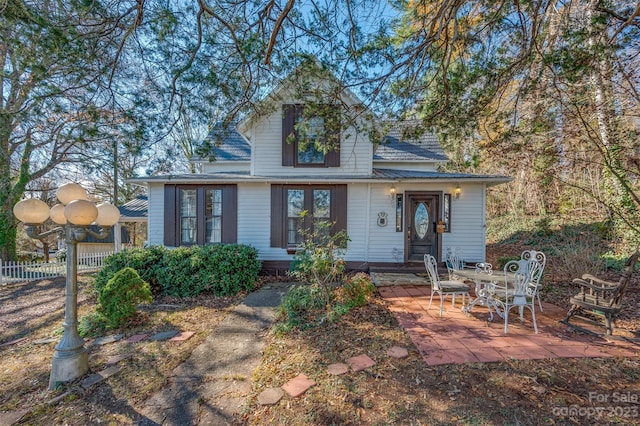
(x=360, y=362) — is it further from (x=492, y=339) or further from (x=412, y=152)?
(x=412, y=152)

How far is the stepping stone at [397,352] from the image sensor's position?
3341mm

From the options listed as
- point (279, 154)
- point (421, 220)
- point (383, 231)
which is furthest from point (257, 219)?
point (421, 220)

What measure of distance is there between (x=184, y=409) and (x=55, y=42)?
510 cm

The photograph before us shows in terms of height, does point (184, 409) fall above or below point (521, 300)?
below

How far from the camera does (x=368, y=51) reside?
486 cm

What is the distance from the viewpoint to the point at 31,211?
10.7ft

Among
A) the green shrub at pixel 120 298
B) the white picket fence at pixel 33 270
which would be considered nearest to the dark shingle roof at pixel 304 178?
the green shrub at pixel 120 298

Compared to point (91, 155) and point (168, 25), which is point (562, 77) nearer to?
point (168, 25)

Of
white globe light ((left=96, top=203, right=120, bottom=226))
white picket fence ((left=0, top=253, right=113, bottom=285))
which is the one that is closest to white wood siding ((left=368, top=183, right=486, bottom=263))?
white globe light ((left=96, top=203, right=120, bottom=226))

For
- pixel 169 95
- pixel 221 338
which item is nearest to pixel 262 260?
pixel 221 338

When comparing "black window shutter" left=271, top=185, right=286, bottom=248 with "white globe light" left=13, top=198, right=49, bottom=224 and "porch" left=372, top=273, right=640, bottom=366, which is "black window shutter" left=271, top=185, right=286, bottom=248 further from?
"white globe light" left=13, top=198, right=49, bottom=224

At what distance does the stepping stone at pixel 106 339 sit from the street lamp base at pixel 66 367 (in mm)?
1002

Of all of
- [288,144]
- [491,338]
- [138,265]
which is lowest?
[491,338]

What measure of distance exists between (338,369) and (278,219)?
555 centimetres
